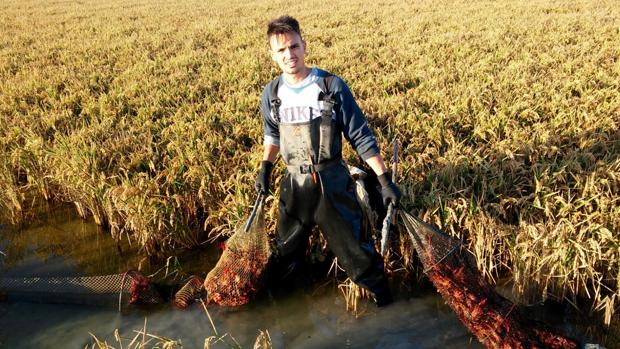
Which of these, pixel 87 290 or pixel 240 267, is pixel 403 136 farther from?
pixel 87 290

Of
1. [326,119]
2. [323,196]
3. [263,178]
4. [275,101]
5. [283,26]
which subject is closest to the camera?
[283,26]

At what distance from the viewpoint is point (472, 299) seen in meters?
3.19

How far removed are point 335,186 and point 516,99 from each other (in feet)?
12.9

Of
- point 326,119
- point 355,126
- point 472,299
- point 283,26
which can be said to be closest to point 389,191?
point 355,126

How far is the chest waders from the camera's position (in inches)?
125

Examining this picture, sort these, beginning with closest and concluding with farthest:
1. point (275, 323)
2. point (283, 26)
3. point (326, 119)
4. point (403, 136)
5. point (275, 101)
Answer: point (283, 26) → point (326, 119) → point (275, 101) → point (275, 323) → point (403, 136)

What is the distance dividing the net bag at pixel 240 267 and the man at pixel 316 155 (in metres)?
0.16

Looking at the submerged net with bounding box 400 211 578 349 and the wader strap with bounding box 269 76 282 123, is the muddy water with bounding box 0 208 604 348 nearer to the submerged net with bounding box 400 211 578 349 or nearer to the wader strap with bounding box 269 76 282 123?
the submerged net with bounding box 400 211 578 349

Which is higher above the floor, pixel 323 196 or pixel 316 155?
pixel 316 155

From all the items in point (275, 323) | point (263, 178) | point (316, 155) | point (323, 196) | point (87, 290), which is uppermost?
point (316, 155)

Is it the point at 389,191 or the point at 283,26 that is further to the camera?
the point at 389,191

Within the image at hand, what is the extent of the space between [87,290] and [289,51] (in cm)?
254

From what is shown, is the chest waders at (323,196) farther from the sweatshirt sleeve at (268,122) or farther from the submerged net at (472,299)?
the submerged net at (472,299)

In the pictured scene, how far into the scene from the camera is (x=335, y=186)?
3334 millimetres
